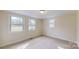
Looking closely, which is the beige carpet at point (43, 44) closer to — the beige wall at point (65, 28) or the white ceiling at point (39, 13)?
the beige wall at point (65, 28)

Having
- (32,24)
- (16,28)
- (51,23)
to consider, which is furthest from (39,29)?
(16,28)

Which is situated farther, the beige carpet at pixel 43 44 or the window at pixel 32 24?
the window at pixel 32 24

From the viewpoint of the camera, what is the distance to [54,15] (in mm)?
1404

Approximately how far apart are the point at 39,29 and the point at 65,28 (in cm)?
53

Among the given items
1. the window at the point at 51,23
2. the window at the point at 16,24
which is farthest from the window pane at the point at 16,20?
the window at the point at 51,23

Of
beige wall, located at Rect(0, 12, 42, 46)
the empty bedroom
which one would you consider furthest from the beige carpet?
beige wall, located at Rect(0, 12, 42, 46)

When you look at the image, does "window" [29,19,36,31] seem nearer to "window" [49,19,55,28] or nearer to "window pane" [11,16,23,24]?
"window pane" [11,16,23,24]

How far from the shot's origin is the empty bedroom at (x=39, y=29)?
50.9 inches

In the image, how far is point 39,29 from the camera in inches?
59.5
